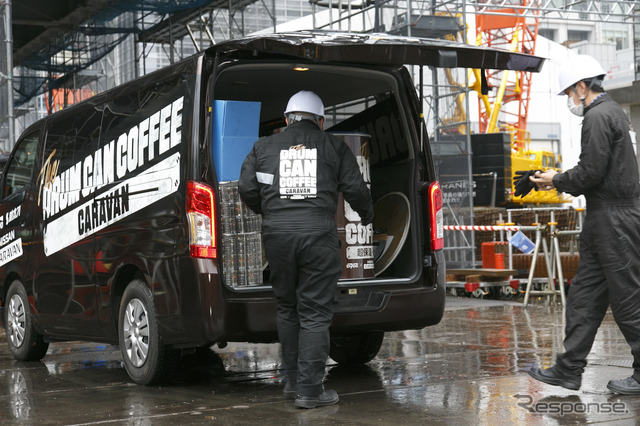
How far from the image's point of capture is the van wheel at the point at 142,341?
6.13 metres

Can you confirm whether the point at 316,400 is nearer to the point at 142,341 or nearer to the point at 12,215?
the point at 142,341

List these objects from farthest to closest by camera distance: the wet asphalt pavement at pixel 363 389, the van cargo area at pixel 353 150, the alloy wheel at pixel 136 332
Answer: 1. the alloy wheel at pixel 136 332
2. the van cargo area at pixel 353 150
3. the wet asphalt pavement at pixel 363 389

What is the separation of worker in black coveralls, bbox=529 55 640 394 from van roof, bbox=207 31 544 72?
1.88ft

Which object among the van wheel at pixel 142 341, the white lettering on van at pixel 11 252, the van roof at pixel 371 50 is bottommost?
the van wheel at pixel 142 341

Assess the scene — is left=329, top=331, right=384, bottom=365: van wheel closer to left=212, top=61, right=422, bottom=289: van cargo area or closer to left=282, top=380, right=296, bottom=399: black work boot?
left=212, top=61, right=422, bottom=289: van cargo area

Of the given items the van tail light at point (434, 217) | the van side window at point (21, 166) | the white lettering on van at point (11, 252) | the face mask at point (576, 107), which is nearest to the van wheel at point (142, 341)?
the van tail light at point (434, 217)

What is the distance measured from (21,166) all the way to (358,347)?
3380 millimetres

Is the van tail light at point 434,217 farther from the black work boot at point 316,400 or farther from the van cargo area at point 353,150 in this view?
the black work boot at point 316,400

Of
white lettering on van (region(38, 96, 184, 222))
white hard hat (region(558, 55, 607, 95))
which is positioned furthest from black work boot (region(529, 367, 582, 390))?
white lettering on van (region(38, 96, 184, 222))

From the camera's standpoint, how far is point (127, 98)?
6.60 metres

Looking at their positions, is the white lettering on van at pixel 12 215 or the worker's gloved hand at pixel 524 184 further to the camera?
the white lettering on van at pixel 12 215

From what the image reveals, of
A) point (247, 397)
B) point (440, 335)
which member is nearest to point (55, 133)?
point (247, 397)

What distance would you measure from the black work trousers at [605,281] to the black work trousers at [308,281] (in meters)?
1.36

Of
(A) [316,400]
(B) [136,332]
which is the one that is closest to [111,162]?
(B) [136,332]
